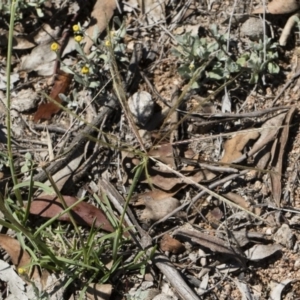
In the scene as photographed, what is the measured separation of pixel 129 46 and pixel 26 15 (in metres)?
0.61

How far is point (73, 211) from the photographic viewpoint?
2.80 metres

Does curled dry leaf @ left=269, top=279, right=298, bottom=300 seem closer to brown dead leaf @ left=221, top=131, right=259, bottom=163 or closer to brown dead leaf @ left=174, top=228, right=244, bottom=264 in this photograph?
brown dead leaf @ left=174, top=228, right=244, bottom=264

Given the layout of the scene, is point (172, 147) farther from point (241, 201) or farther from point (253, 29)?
point (253, 29)

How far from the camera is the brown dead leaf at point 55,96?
3.04 m

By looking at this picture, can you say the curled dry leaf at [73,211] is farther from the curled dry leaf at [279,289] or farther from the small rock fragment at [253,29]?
the small rock fragment at [253,29]

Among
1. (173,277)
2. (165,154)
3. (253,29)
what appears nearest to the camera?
(173,277)

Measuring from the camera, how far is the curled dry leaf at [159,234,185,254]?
273cm

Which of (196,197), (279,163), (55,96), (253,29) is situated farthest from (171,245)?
(253,29)

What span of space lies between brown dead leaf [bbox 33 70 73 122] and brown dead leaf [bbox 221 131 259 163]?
90 centimetres

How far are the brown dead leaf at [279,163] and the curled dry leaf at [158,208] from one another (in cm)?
47

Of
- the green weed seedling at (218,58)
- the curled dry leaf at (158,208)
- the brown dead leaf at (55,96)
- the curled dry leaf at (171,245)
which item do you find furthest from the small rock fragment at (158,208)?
the brown dead leaf at (55,96)

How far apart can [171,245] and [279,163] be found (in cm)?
65

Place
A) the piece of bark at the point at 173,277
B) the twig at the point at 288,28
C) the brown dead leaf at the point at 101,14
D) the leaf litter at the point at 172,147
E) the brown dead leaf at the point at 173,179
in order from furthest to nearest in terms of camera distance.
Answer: the brown dead leaf at the point at 101,14 → the twig at the point at 288,28 → the brown dead leaf at the point at 173,179 → the leaf litter at the point at 172,147 → the piece of bark at the point at 173,277

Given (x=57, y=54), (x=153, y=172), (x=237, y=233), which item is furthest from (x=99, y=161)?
(x=237, y=233)
